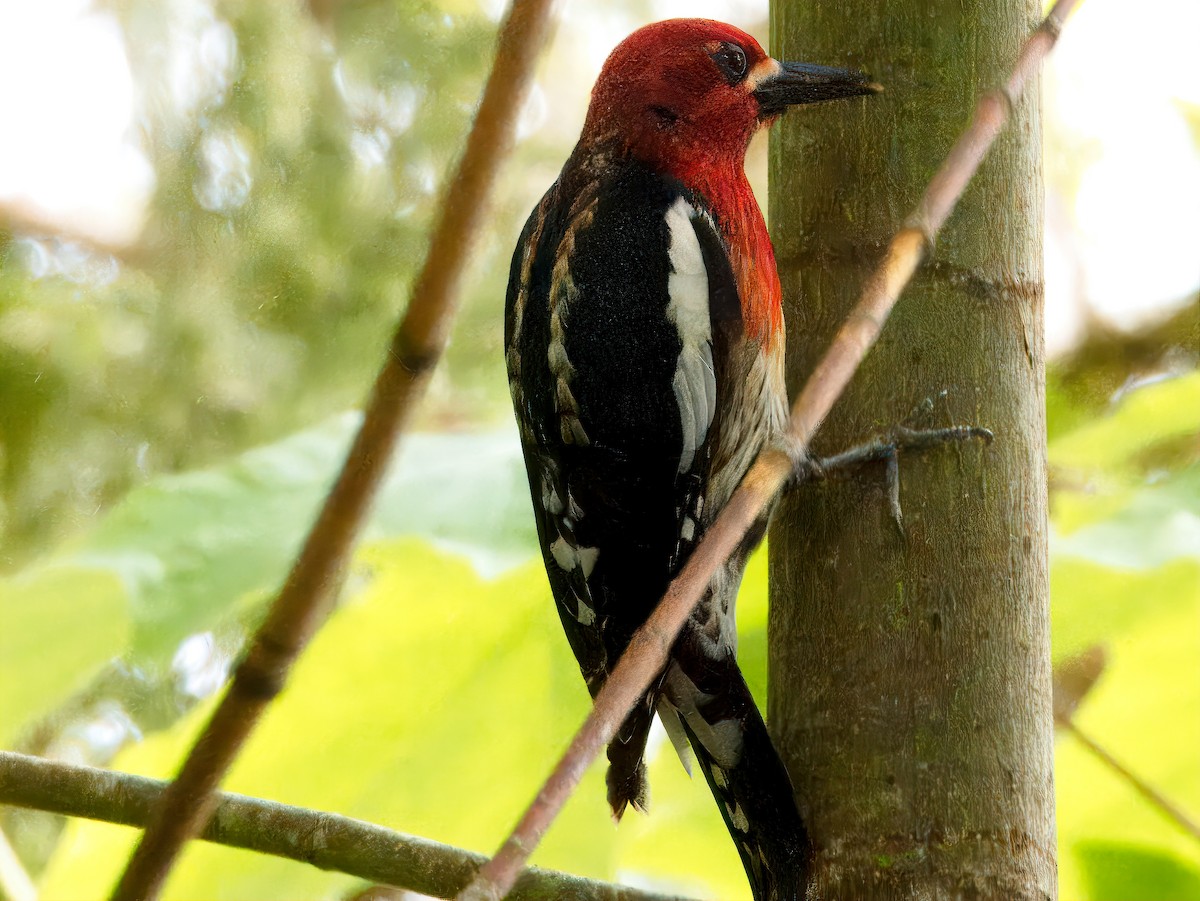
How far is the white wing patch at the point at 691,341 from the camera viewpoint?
100 centimetres

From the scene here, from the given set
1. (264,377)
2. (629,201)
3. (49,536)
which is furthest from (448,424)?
(629,201)

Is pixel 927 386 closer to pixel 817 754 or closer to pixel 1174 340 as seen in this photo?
pixel 817 754

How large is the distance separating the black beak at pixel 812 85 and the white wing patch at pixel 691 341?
140 mm

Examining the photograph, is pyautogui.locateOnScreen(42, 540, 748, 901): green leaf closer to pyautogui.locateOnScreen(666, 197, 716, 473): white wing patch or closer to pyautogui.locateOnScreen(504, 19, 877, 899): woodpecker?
pyautogui.locateOnScreen(504, 19, 877, 899): woodpecker

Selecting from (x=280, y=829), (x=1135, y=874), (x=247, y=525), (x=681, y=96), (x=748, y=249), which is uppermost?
(x=681, y=96)

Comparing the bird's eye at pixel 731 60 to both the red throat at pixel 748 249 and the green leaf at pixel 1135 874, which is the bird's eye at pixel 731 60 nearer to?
the red throat at pixel 748 249

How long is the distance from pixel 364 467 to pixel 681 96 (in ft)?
2.32

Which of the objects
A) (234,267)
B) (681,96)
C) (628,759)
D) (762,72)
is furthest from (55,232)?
(628,759)

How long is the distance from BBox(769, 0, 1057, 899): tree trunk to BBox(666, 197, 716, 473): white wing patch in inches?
3.0

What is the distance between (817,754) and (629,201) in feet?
1.61

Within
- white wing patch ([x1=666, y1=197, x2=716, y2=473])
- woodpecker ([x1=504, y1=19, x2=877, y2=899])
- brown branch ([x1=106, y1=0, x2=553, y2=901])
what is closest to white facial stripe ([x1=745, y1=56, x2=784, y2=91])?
woodpecker ([x1=504, y1=19, x2=877, y2=899])

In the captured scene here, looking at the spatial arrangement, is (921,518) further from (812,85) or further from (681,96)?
(681,96)

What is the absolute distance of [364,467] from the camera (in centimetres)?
54

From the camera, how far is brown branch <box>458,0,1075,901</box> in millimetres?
450
